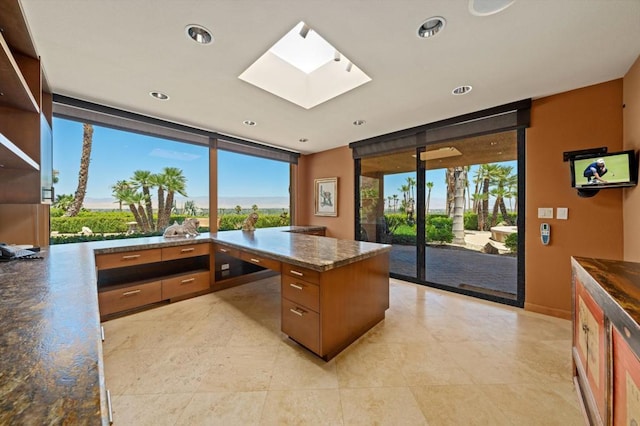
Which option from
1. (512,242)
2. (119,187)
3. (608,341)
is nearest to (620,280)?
(608,341)

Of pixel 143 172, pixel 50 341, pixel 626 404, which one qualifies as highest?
pixel 143 172

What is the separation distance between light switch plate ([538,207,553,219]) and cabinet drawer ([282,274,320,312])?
8.64 ft

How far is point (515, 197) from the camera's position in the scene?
289cm

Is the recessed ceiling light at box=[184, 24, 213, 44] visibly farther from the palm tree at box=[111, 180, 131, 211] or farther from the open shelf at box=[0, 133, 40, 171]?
the palm tree at box=[111, 180, 131, 211]

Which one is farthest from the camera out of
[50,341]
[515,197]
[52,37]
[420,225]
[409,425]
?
[420,225]

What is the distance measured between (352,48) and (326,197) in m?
3.19

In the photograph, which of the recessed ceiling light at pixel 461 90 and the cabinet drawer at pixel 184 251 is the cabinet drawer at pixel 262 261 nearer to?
the cabinet drawer at pixel 184 251

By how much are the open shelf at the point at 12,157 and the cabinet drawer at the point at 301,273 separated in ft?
5.56

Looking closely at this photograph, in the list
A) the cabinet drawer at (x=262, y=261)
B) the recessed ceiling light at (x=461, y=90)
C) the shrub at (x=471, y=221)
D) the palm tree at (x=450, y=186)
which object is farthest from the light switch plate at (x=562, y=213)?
the cabinet drawer at (x=262, y=261)

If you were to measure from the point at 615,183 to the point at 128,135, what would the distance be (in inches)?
209

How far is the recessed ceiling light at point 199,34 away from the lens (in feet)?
5.31

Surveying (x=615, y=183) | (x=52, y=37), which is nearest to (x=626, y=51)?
(x=615, y=183)

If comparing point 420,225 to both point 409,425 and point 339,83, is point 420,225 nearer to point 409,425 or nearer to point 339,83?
point 339,83

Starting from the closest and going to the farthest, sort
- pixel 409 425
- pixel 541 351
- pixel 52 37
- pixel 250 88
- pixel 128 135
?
pixel 409 425 < pixel 52 37 < pixel 541 351 < pixel 250 88 < pixel 128 135
